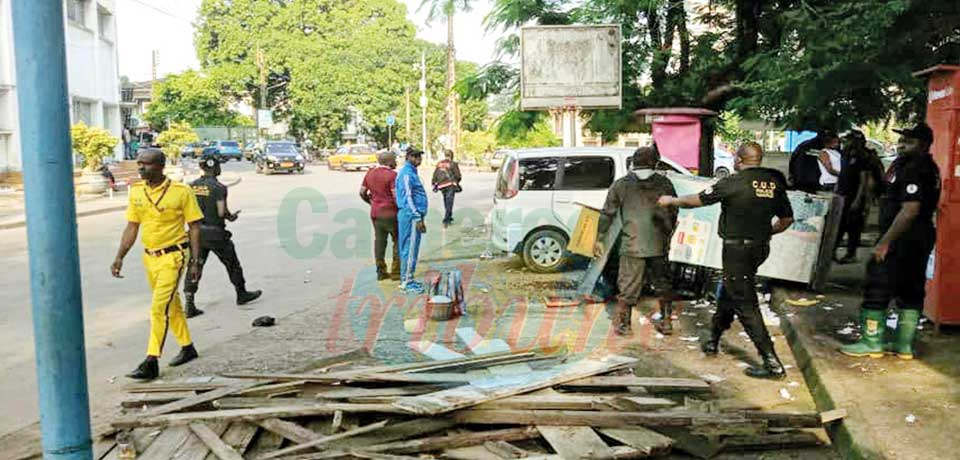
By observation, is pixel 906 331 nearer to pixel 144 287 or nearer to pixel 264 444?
pixel 264 444

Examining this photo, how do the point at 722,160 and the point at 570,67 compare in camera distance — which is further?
the point at 722,160

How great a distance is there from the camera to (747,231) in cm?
614

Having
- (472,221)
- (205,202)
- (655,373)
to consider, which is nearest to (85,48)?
(472,221)

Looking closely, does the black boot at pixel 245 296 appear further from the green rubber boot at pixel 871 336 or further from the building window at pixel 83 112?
the building window at pixel 83 112

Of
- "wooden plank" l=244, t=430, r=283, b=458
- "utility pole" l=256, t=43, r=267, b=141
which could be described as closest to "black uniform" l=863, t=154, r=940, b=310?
"wooden plank" l=244, t=430, r=283, b=458

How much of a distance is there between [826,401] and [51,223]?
186 inches

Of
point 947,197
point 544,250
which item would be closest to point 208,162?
point 544,250

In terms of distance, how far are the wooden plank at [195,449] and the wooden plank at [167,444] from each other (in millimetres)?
36

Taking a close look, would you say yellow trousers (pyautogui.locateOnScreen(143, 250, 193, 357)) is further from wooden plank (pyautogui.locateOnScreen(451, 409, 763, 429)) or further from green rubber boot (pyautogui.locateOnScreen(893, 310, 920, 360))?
green rubber boot (pyautogui.locateOnScreen(893, 310, 920, 360))

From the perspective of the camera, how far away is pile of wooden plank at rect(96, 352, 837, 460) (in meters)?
4.48

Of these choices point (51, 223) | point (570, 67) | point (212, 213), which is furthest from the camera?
point (570, 67)

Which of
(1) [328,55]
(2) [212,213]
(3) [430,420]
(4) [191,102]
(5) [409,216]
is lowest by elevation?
(3) [430,420]

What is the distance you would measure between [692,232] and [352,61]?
53050 millimetres

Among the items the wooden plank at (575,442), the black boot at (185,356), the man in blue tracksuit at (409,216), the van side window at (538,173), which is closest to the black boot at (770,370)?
the wooden plank at (575,442)
